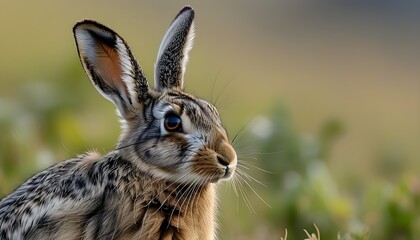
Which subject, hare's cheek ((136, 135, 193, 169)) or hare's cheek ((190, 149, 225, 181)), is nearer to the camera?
hare's cheek ((190, 149, 225, 181))

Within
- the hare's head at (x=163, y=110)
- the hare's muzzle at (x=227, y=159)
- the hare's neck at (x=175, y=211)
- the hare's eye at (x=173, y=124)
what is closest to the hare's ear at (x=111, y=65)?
the hare's head at (x=163, y=110)

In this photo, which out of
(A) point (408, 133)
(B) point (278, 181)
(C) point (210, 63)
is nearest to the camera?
(B) point (278, 181)

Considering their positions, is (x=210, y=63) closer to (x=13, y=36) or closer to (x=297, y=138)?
(x=13, y=36)

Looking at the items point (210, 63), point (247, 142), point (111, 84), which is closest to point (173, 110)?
point (111, 84)

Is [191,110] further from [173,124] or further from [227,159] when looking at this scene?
[227,159]

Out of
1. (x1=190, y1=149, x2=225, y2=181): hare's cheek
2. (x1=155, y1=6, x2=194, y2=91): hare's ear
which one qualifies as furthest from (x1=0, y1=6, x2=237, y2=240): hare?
(x1=155, y1=6, x2=194, y2=91): hare's ear

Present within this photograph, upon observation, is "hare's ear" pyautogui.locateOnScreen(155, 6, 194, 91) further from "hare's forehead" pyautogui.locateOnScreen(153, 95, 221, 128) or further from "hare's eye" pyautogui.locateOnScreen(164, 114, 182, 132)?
"hare's eye" pyautogui.locateOnScreen(164, 114, 182, 132)

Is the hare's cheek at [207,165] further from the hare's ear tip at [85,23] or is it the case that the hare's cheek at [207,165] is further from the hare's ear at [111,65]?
the hare's ear tip at [85,23]
